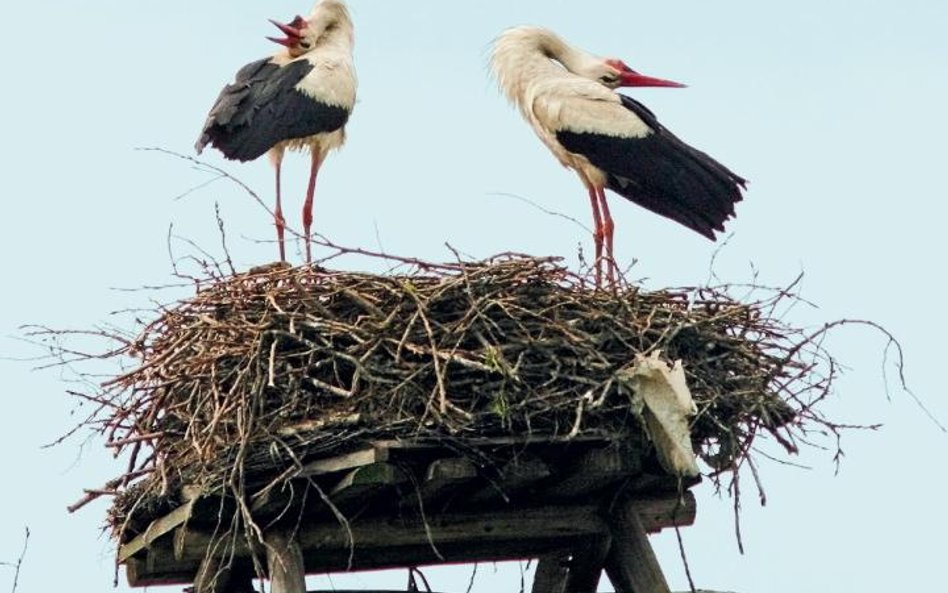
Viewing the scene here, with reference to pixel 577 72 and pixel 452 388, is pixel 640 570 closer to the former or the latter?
pixel 452 388

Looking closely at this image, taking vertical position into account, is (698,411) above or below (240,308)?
below

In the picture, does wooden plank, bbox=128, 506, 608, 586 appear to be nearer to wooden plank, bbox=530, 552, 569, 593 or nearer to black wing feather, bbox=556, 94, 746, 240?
wooden plank, bbox=530, 552, 569, 593

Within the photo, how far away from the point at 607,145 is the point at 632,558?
112 inches

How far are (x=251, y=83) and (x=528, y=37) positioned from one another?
1423 mm

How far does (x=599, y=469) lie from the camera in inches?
275

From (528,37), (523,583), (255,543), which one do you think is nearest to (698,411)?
(523,583)

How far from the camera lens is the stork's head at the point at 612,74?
34.4 ft

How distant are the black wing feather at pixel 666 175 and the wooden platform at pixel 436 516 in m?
2.19

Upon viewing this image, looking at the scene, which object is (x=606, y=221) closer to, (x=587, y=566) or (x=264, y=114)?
(x=264, y=114)

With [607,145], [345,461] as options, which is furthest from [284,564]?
[607,145]

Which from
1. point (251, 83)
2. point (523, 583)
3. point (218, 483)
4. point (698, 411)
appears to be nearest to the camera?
point (218, 483)

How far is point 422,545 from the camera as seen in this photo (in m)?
7.27

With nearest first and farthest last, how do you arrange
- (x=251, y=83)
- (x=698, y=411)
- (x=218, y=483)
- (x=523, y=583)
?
(x=218, y=483) → (x=698, y=411) → (x=523, y=583) → (x=251, y=83)

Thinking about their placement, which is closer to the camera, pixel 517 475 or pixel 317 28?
pixel 517 475
